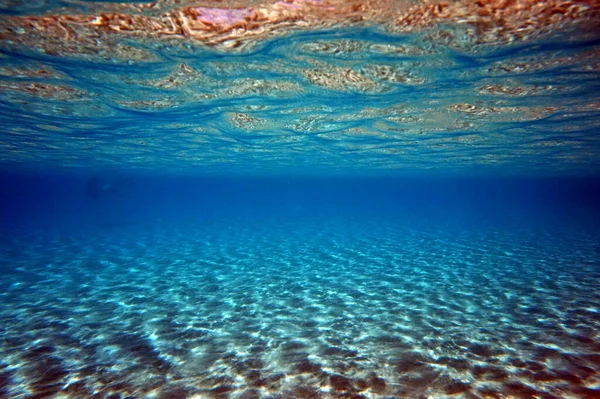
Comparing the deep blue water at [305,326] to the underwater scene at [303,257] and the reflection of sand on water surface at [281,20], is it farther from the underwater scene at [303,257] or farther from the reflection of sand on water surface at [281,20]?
the reflection of sand on water surface at [281,20]

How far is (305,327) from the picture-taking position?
830 cm

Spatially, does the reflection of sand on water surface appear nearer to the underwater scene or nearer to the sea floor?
the underwater scene

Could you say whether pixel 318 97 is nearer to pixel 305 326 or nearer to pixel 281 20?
pixel 281 20

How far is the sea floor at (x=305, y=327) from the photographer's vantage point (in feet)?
18.7

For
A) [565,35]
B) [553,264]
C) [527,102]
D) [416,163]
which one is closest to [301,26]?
[565,35]

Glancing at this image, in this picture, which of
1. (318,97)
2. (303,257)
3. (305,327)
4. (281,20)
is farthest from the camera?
(303,257)

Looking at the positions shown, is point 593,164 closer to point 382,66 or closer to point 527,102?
point 527,102

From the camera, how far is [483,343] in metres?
7.06

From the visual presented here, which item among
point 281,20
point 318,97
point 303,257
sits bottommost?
point 303,257

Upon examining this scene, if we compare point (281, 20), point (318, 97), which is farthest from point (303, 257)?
point (281, 20)

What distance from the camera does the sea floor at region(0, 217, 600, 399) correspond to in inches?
224

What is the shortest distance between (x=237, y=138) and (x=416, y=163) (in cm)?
2008

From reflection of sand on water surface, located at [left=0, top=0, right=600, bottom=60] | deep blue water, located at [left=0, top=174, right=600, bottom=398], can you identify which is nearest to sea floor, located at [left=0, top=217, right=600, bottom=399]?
deep blue water, located at [left=0, top=174, right=600, bottom=398]

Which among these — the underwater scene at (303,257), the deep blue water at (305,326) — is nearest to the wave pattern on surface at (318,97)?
the underwater scene at (303,257)
